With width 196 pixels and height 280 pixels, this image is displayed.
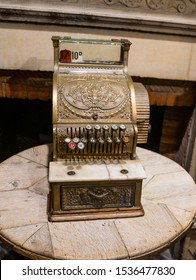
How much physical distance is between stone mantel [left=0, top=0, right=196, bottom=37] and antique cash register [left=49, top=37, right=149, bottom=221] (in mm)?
489

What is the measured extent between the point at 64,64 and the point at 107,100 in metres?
0.39

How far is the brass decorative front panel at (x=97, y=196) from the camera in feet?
5.19

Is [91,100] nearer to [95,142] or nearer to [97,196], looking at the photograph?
[95,142]

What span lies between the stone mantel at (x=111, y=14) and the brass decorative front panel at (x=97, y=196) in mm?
1319

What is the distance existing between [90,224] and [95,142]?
0.44 m

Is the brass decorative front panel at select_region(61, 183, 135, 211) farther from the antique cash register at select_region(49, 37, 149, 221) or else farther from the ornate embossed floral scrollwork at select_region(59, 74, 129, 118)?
the ornate embossed floral scrollwork at select_region(59, 74, 129, 118)

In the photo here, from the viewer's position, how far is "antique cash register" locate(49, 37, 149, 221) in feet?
5.19

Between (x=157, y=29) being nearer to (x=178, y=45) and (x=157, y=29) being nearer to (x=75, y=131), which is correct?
(x=178, y=45)

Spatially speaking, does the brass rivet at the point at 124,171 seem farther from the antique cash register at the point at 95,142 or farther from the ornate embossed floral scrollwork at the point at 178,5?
the ornate embossed floral scrollwork at the point at 178,5

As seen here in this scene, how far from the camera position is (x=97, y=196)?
5.23 feet

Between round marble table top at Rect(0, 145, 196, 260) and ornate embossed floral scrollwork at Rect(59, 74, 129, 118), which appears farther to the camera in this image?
ornate embossed floral scrollwork at Rect(59, 74, 129, 118)

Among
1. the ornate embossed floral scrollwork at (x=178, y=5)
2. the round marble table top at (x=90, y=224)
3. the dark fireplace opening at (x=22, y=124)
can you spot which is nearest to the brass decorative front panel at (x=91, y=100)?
the round marble table top at (x=90, y=224)

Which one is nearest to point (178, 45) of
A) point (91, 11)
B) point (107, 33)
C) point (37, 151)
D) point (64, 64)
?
point (107, 33)

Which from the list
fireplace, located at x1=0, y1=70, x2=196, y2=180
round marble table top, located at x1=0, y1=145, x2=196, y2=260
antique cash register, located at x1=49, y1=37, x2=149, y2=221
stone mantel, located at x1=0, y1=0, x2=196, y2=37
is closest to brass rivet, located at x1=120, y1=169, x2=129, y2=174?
antique cash register, located at x1=49, y1=37, x2=149, y2=221
